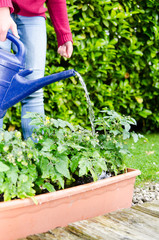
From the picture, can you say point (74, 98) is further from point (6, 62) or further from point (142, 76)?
point (6, 62)

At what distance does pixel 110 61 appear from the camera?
4348 millimetres

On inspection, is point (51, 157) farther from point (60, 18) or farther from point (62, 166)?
point (60, 18)

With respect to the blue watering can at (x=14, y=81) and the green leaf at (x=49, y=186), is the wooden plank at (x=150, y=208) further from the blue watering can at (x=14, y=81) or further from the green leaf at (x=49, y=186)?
the blue watering can at (x=14, y=81)

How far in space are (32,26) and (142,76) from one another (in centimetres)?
258

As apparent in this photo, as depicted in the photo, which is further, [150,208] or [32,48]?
[32,48]

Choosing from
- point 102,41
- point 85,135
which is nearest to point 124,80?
point 102,41

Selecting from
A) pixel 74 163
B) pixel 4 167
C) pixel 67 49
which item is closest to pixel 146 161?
pixel 67 49

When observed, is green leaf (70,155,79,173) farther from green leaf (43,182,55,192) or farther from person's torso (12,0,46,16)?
person's torso (12,0,46,16)

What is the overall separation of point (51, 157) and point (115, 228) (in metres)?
0.43

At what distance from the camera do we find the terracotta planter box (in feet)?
4.86

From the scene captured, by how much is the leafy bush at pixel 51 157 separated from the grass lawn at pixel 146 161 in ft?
0.74

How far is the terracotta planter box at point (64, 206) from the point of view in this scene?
1.48 meters

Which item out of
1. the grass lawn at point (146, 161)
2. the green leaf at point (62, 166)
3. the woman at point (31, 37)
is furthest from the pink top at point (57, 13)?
the green leaf at point (62, 166)

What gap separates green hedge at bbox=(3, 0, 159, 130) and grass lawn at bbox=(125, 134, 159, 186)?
563mm
